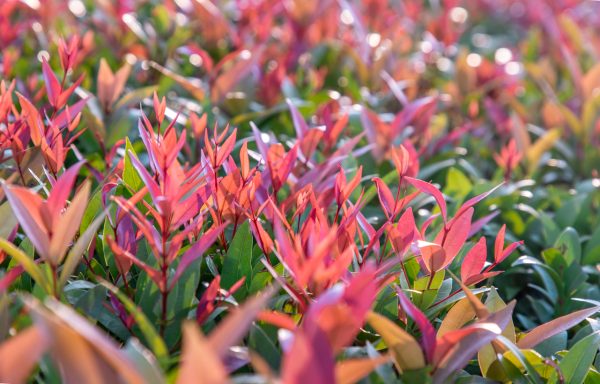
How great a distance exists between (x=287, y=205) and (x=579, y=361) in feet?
2.21

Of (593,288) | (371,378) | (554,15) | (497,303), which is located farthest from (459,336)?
(554,15)

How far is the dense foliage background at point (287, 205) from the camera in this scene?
114cm

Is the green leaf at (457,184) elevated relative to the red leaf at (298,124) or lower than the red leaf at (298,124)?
lower

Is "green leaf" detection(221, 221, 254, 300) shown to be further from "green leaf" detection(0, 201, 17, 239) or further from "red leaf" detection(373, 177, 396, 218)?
"green leaf" detection(0, 201, 17, 239)

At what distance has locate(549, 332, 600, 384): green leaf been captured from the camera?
1.38 metres

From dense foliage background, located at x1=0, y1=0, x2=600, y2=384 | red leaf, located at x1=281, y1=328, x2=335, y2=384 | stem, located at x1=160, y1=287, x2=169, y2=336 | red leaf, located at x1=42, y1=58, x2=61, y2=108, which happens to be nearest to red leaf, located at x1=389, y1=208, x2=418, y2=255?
dense foliage background, located at x1=0, y1=0, x2=600, y2=384

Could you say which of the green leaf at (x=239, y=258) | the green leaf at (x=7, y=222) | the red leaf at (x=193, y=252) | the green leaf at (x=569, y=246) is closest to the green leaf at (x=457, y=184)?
the green leaf at (x=569, y=246)

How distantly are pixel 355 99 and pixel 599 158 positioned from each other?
905mm

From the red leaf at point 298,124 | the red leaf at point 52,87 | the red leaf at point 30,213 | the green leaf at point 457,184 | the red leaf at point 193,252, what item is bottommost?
the green leaf at point 457,184

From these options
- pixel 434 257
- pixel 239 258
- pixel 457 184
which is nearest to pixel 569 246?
pixel 457 184

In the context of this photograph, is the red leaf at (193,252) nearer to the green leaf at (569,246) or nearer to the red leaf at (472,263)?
the red leaf at (472,263)

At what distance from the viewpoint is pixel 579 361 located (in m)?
1.39

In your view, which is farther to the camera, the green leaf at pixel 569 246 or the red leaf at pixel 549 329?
the green leaf at pixel 569 246

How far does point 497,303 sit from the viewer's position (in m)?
1.46
